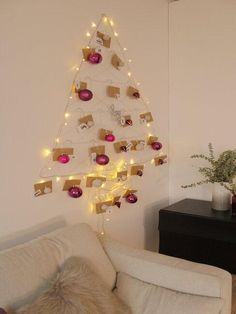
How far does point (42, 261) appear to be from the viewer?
1706mm

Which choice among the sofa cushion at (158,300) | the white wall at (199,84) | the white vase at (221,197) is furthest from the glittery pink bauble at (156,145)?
the sofa cushion at (158,300)

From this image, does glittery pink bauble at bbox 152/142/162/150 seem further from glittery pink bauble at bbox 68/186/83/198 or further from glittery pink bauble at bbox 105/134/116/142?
glittery pink bauble at bbox 68/186/83/198

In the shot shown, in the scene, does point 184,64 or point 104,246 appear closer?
point 104,246

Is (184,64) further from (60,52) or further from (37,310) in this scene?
(37,310)

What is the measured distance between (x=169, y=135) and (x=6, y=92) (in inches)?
70.5

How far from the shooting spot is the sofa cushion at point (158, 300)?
1645mm

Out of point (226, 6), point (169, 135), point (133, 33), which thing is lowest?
point (169, 135)

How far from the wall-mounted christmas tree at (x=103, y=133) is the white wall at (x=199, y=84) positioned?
0.36m

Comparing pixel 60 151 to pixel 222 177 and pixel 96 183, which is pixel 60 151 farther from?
pixel 222 177

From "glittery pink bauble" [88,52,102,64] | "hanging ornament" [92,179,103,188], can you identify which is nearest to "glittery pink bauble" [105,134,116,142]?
"hanging ornament" [92,179,103,188]

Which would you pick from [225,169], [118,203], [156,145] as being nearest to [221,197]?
[225,169]

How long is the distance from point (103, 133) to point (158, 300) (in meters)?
1.26

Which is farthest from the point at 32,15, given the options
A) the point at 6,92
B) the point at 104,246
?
the point at 104,246

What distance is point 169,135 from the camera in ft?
10.9
